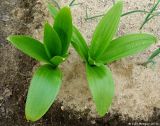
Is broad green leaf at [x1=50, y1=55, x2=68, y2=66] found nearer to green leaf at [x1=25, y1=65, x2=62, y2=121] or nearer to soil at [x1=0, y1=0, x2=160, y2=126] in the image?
green leaf at [x1=25, y1=65, x2=62, y2=121]

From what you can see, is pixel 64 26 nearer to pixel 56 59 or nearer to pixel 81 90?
pixel 56 59

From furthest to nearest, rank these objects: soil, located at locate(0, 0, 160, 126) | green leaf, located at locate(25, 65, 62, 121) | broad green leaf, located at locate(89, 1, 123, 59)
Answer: soil, located at locate(0, 0, 160, 126) < broad green leaf, located at locate(89, 1, 123, 59) < green leaf, located at locate(25, 65, 62, 121)

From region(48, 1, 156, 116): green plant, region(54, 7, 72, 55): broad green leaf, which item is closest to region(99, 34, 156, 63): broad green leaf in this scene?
region(48, 1, 156, 116): green plant

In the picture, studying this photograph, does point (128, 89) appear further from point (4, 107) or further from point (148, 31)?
point (4, 107)

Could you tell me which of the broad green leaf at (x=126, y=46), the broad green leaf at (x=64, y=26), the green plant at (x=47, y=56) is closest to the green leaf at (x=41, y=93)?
the green plant at (x=47, y=56)

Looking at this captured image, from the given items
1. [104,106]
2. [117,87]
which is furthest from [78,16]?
[104,106]
